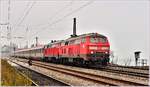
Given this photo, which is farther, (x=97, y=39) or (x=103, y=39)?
(x=103, y=39)

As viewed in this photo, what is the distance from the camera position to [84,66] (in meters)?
32.8

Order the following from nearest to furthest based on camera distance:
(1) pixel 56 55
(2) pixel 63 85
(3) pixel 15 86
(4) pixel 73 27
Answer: (3) pixel 15 86
(2) pixel 63 85
(1) pixel 56 55
(4) pixel 73 27

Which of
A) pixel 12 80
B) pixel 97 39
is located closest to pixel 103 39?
pixel 97 39

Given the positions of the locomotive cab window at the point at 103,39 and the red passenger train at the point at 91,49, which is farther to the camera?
the locomotive cab window at the point at 103,39

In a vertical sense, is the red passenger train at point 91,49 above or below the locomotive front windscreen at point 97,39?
below

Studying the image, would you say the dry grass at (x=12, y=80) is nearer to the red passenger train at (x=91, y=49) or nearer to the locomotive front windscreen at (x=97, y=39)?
the red passenger train at (x=91, y=49)

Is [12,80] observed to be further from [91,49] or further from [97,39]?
[97,39]

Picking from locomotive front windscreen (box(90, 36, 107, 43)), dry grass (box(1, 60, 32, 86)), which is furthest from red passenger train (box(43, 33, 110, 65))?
dry grass (box(1, 60, 32, 86))

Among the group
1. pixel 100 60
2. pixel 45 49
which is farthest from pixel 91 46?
pixel 45 49


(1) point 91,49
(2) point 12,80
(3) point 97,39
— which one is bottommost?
(2) point 12,80

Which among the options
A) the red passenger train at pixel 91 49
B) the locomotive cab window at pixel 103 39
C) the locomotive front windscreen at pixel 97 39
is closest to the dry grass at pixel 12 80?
the red passenger train at pixel 91 49

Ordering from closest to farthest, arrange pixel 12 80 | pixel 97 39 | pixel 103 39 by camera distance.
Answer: pixel 12 80, pixel 97 39, pixel 103 39

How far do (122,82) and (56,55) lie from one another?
1092 inches

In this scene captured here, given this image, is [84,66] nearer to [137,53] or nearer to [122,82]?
[137,53]
